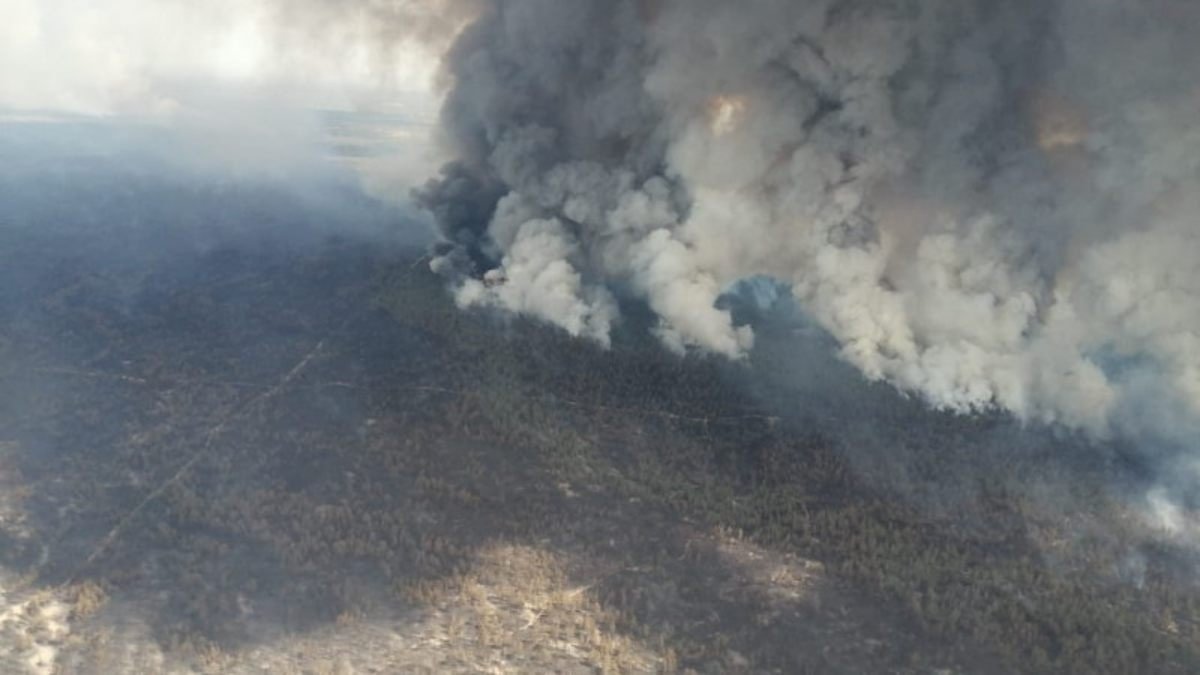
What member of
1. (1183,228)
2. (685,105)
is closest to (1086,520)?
(1183,228)

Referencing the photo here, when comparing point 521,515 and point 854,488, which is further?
point 854,488

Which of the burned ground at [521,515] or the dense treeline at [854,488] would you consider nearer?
the burned ground at [521,515]

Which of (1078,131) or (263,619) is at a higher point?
(1078,131)

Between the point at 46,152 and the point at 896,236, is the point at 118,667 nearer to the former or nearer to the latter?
the point at 896,236

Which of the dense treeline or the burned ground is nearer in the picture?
the burned ground

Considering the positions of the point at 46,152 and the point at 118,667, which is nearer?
the point at 118,667

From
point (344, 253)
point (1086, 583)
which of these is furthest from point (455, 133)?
point (1086, 583)

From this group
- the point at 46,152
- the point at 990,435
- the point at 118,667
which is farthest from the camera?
the point at 46,152

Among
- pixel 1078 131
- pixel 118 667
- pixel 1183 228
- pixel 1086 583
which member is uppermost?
pixel 1078 131

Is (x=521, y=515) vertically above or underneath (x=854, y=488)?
underneath

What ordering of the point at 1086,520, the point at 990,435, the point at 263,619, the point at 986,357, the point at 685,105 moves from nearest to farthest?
the point at 263,619 → the point at 1086,520 → the point at 990,435 → the point at 986,357 → the point at 685,105
